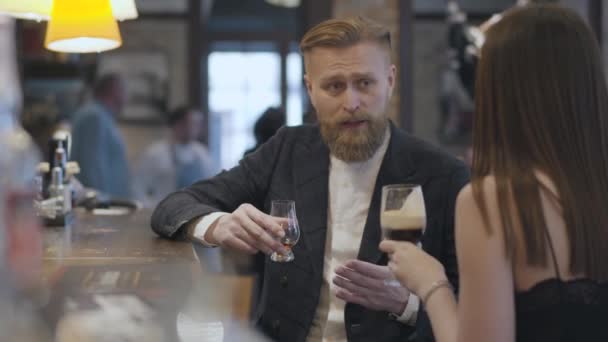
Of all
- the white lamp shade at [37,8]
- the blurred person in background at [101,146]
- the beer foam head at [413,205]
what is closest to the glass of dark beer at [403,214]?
the beer foam head at [413,205]

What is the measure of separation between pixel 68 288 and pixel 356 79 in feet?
3.41

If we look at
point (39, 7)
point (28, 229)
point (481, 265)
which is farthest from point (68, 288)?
point (39, 7)

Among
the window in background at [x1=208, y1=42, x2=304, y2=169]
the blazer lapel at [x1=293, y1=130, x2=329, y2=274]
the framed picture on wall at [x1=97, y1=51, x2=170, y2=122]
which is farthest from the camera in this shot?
the window in background at [x1=208, y1=42, x2=304, y2=169]

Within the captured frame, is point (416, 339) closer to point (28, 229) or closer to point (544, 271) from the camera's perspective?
point (544, 271)

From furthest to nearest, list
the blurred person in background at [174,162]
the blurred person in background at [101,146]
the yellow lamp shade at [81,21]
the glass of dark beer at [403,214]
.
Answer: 1. the blurred person in background at [174,162]
2. the blurred person in background at [101,146]
3. the yellow lamp shade at [81,21]
4. the glass of dark beer at [403,214]

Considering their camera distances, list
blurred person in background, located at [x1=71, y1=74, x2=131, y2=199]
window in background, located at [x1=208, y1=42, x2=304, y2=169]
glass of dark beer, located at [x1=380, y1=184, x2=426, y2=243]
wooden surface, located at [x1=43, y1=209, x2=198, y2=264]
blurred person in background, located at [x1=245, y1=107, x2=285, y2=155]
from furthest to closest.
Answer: window in background, located at [x1=208, y1=42, x2=304, y2=169] → blurred person in background, located at [x1=71, y1=74, x2=131, y2=199] → blurred person in background, located at [x1=245, y1=107, x2=285, y2=155] → wooden surface, located at [x1=43, y1=209, x2=198, y2=264] → glass of dark beer, located at [x1=380, y1=184, x2=426, y2=243]

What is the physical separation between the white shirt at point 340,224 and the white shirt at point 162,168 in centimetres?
467

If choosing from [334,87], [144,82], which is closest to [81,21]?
[334,87]

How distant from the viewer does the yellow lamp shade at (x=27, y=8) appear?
2.77 meters

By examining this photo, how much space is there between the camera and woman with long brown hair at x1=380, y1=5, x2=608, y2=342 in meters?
1.43

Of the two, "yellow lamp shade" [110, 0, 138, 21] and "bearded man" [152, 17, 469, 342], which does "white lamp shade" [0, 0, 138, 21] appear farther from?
"bearded man" [152, 17, 469, 342]

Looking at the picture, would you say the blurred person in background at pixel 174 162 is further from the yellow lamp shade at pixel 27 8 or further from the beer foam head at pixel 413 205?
the beer foam head at pixel 413 205

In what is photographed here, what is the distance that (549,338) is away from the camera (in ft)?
4.75

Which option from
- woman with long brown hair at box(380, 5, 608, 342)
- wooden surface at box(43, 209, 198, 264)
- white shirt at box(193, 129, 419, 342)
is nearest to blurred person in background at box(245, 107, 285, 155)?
wooden surface at box(43, 209, 198, 264)
